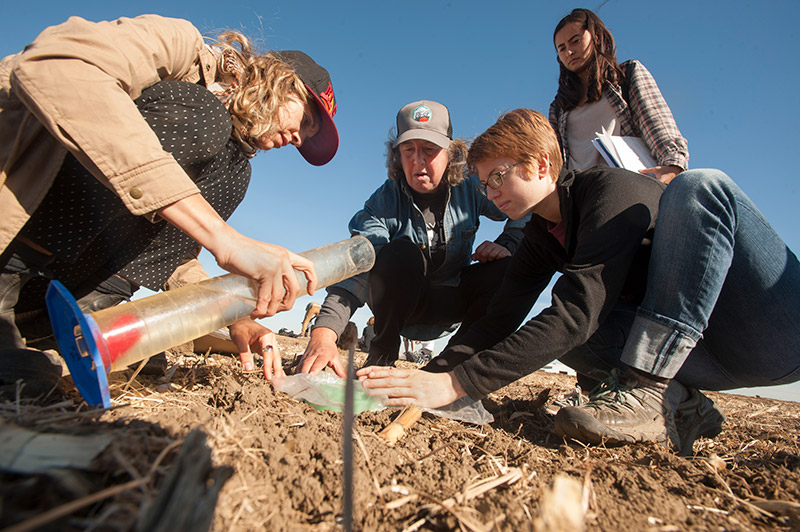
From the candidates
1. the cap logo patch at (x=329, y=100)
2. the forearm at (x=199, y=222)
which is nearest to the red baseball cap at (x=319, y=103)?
the cap logo patch at (x=329, y=100)

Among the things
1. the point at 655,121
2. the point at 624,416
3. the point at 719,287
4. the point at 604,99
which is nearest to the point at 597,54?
the point at 604,99

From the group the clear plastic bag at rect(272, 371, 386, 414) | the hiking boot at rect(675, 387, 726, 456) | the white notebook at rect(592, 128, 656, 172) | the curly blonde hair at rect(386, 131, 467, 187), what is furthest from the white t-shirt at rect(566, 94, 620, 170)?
the clear plastic bag at rect(272, 371, 386, 414)

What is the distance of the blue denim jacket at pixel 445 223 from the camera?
3.21 meters

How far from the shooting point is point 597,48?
9.07 ft

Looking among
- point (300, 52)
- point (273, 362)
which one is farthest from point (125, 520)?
point (300, 52)

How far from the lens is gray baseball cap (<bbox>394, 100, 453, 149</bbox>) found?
298cm

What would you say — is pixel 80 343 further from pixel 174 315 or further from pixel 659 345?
pixel 659 345

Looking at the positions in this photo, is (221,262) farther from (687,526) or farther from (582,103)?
(582,103)

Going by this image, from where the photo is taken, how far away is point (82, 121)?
4.19ft

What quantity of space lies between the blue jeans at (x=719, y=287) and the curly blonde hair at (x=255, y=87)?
184 centimetres

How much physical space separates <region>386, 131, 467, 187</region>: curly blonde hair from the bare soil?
2029 mm

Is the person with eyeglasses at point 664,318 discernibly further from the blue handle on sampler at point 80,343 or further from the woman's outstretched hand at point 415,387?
the blue handle on sampler at point 80,343

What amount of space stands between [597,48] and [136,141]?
2.76 metres

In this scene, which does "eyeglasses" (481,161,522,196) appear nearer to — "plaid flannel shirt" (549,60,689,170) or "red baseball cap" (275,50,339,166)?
"red baseball cap" (275,50,339,166)
